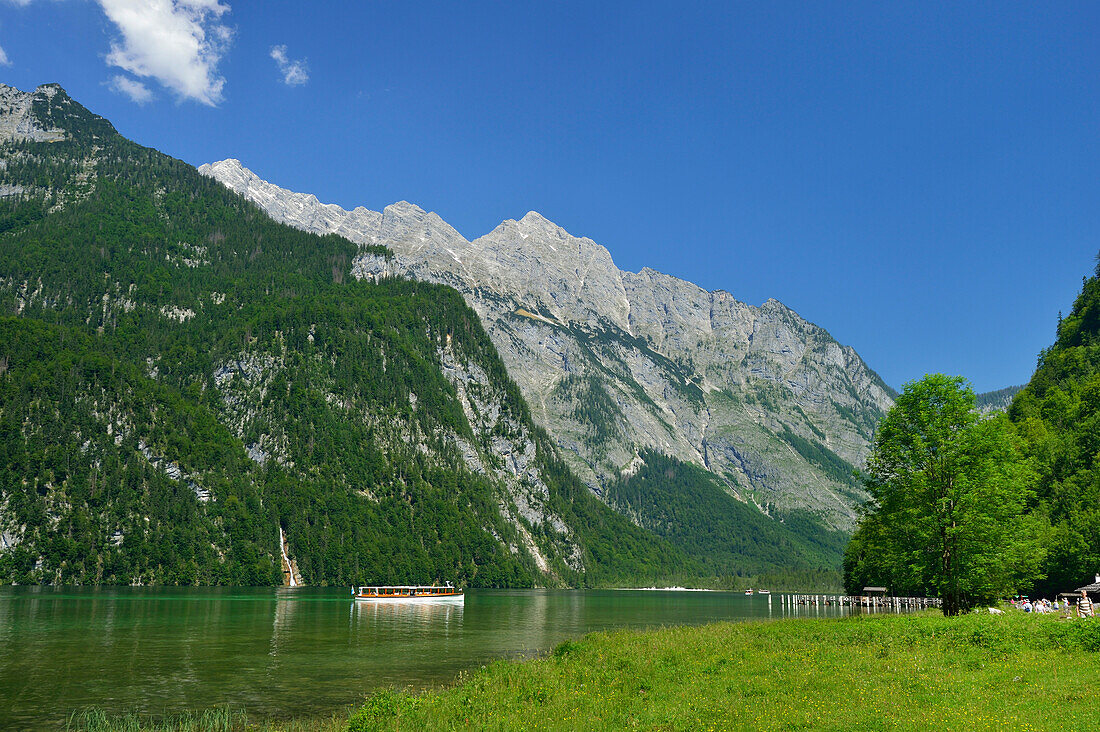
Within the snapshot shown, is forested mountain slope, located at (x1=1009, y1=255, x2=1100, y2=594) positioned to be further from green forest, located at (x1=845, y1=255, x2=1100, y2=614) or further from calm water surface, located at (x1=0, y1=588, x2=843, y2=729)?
calm water surface, located at (x1=0, y1=588, x2=843, y2=729)

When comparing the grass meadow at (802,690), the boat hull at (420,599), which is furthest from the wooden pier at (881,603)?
→ the grass meadow at (802,690)

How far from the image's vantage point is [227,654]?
62500 millimetres

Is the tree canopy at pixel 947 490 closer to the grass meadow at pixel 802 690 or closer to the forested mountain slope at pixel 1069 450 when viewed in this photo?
the grass meadow at pixel 802 690

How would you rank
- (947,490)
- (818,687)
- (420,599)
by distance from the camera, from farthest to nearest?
(420,599) < (947,490) < (818,687)

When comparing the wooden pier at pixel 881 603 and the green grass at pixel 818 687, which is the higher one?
the green grass at pixel 818 687

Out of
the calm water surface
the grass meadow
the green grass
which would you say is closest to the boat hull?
the calm water surface

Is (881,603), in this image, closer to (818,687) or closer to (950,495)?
(950,495)

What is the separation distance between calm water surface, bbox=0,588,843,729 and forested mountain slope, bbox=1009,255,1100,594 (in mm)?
54362

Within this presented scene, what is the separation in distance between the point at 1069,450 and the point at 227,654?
104 meters

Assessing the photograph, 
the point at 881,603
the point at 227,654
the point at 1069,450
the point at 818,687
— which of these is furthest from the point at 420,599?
the point at 818,687

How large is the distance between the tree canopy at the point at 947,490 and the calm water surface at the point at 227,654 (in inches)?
1306

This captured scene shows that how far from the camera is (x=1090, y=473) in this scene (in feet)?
304

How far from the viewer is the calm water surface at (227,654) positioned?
42438 mm

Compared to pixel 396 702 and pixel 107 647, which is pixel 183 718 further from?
pixel 107 647
